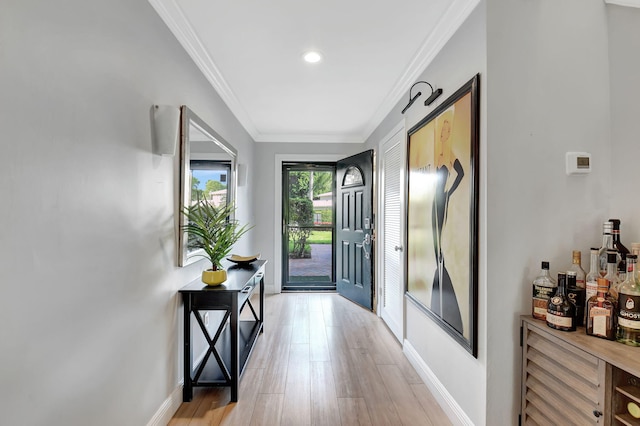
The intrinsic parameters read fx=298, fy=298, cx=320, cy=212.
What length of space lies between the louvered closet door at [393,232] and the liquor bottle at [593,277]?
4.90ft

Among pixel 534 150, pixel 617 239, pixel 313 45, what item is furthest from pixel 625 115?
pixel 313 45

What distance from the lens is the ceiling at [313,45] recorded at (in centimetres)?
174

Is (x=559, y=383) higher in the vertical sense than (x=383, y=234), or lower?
lower

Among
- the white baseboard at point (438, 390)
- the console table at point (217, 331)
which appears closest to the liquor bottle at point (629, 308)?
the white baseboard at point (438, 390)

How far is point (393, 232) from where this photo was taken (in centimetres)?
315

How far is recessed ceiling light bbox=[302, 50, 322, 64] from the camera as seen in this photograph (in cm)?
224

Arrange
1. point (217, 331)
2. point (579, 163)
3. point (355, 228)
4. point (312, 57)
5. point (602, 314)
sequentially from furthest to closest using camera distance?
point (355, 228), point (312, 57), point (217, 331), point (579, 163), point (602, 314)

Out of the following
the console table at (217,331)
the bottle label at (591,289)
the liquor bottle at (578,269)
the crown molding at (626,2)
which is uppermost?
the crown molding at (626,2)

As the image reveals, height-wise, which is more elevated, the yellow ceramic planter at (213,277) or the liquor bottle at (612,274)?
the liquor bottle at (612,274)

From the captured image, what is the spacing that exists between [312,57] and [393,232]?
184 centimetres

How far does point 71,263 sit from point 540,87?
2.22m

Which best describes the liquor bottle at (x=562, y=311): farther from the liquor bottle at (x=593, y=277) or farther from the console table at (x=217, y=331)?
the console table at (x=217, y=331)

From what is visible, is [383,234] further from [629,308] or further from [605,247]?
[629,308]

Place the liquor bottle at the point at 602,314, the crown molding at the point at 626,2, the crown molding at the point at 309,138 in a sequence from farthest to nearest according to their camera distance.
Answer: the crown molding at the point at 309,138 < the crown molding at the point at 626,2 < the liquor bottle at the point at 602,314
